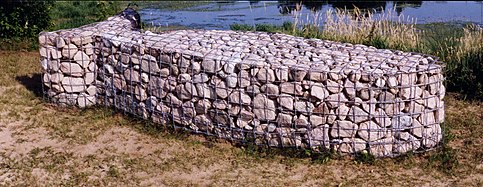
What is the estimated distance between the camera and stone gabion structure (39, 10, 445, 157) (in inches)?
209

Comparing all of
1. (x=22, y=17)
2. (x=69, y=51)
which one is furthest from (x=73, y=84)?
(x=22, y=17)

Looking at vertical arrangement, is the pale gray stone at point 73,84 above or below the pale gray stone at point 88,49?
below

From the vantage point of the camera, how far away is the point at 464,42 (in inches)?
331

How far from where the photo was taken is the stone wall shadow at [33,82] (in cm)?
770

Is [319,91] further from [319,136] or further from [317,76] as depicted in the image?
[319,136]

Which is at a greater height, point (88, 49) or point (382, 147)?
point (88, 49)

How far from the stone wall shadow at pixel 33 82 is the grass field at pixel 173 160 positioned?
3.17 feet

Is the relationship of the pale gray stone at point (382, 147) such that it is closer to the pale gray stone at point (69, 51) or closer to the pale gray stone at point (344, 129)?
the pale gray stone at point (344, 129)

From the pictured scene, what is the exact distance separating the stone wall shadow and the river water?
6.36 metres

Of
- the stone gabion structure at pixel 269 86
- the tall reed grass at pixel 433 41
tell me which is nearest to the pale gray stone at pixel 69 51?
the stone gabion structure at pixel 269 86

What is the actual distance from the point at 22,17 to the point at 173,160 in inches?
253

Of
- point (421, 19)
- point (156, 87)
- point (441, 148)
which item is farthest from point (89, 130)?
point (421, 19)

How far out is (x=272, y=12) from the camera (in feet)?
57.0

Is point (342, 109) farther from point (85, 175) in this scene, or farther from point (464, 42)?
point (464, 42)
